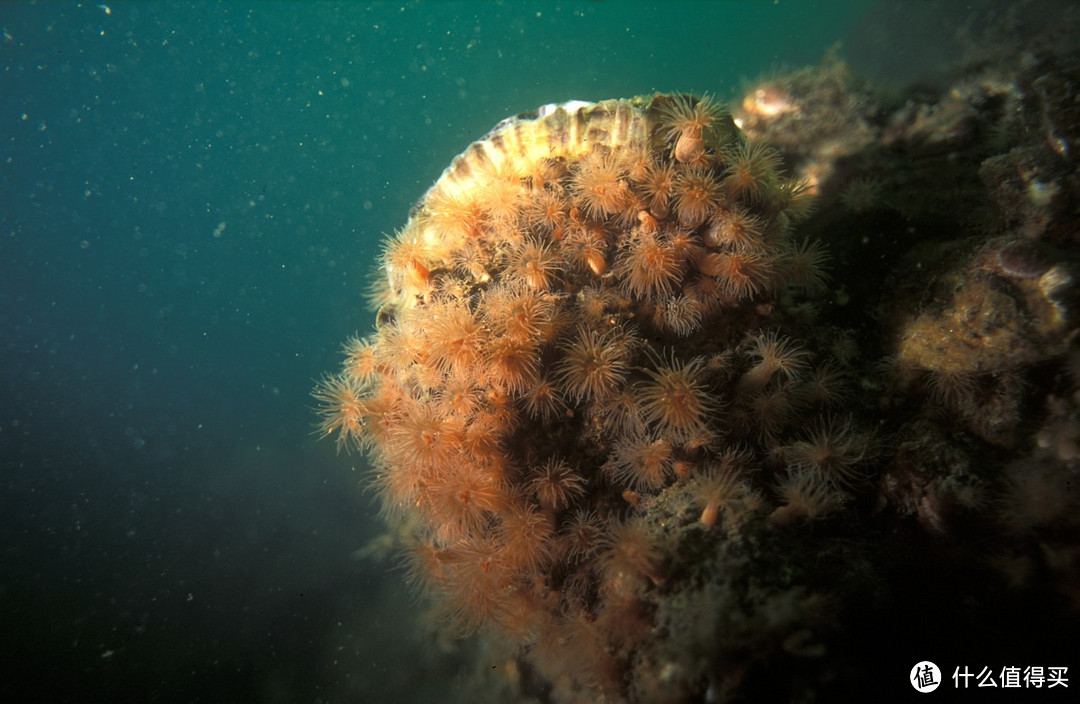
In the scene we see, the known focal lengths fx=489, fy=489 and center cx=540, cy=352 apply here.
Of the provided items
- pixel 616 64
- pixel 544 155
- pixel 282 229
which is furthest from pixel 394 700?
pixel 616 64

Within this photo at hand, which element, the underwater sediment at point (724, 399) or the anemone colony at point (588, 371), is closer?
the underwater sediment at point (724, 399)

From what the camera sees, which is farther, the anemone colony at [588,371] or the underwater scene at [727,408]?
the anemone colony at [588,371]

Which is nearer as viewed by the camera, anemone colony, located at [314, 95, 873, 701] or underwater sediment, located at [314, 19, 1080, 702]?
underwater sediment, located at [314, 19, 1080, 702]

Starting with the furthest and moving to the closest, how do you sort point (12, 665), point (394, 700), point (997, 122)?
point (12, 665) → point (394, 700) → point (997, 122)

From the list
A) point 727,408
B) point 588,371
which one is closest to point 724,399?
point 727,408

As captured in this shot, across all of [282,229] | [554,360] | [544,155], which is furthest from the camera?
[282,229]

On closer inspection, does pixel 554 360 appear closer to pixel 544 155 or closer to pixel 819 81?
pixel 544 155
